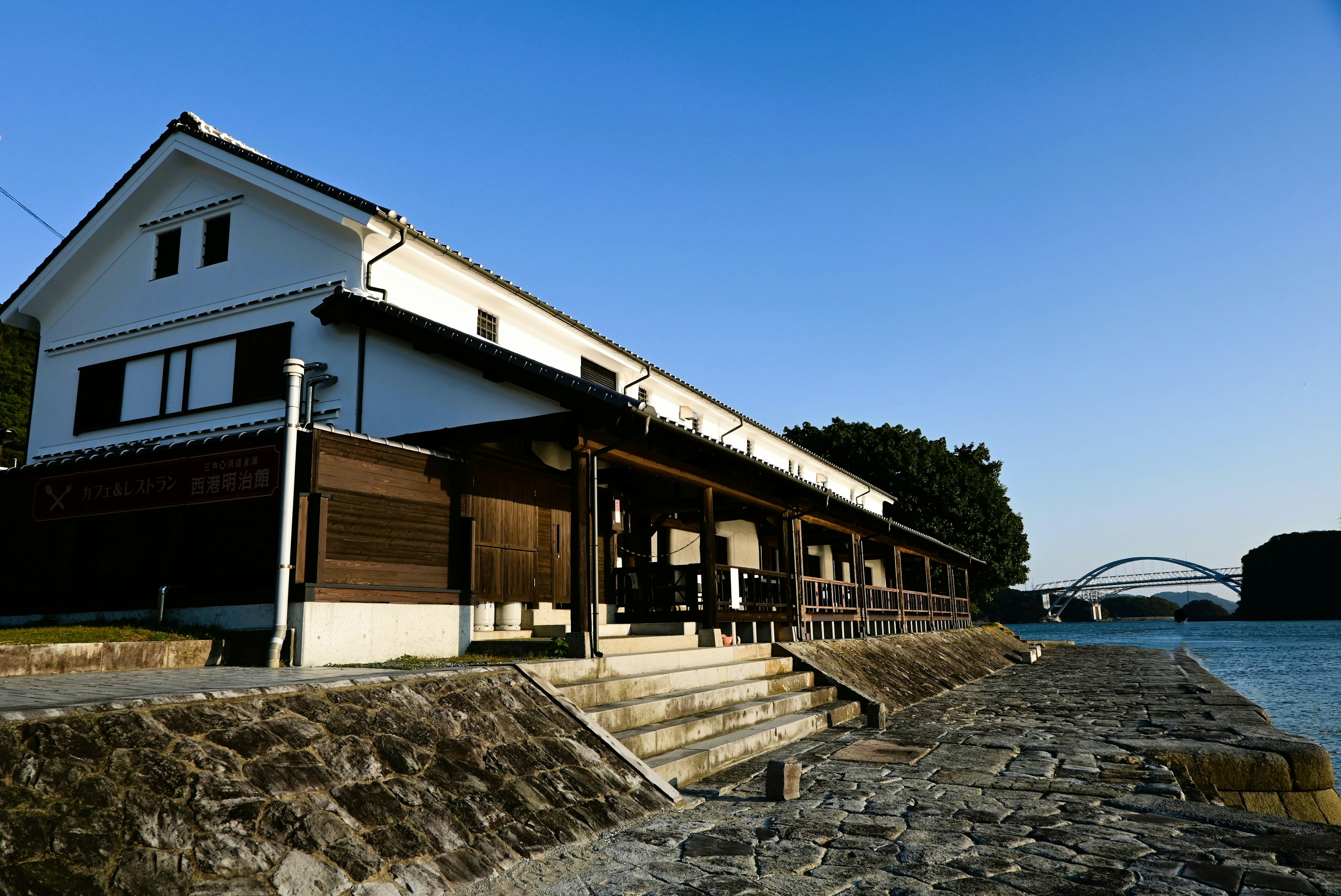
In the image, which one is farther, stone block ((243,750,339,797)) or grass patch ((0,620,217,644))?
grass patch ((0,620,217,644))

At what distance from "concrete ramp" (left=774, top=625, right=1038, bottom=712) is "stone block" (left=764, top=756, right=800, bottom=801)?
4809mm

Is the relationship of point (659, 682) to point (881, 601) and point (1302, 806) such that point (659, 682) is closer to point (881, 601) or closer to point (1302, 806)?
point (1302, 806)

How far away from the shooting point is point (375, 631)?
9.68 m

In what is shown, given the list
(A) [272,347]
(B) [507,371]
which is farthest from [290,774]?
(A) [272,347]

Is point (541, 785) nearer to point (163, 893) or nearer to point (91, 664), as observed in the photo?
point (163, 893)

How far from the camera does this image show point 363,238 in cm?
1233

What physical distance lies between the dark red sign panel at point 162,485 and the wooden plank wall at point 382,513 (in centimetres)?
66

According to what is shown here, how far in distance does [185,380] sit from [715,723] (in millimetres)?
10587

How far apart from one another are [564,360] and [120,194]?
8306mm

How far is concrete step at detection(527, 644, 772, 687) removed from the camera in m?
8.00

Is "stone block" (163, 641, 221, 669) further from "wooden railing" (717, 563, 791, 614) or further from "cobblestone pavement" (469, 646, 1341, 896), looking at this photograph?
"wooden railing" (717, 563, 791, 614)

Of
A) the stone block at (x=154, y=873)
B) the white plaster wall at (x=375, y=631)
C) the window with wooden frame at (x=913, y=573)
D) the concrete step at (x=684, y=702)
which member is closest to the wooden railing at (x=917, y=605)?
the window with wooden frame at (x=913, y=573)

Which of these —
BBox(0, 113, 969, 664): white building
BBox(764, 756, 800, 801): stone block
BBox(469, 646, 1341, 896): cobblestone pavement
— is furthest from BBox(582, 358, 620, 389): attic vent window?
BBox(764, 756, 800, 801): stone block

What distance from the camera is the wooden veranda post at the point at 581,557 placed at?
928 centimetres
